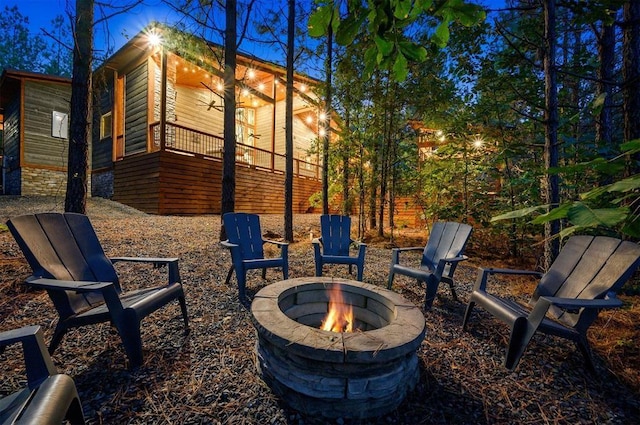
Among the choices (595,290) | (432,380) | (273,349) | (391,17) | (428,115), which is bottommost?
(432,380)

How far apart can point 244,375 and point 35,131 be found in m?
14.4

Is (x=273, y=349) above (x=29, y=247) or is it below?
below

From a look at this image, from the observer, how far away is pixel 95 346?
1.88 metres

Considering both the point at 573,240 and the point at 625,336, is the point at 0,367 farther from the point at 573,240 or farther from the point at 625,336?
the point at 625,336

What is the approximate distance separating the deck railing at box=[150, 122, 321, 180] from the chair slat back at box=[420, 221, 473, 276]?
5331 mm

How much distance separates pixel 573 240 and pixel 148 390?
321 centimetres

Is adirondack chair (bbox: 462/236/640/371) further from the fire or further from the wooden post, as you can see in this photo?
the wooden post

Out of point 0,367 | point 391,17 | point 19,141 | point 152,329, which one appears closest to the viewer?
point 391,17

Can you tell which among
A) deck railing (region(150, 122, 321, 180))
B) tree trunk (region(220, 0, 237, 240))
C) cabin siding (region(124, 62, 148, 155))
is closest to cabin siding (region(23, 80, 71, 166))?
cabin siding (region(124, 62, 148, 155))

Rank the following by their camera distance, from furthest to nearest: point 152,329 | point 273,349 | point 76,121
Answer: point 76,121, point 152,329, point 273,349

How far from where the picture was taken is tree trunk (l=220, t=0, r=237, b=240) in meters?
4.95

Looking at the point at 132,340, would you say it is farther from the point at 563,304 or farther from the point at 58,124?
the point at 58,124

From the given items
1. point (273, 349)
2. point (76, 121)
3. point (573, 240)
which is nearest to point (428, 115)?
point (573, 240)

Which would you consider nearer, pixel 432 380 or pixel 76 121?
pixel 432 380
